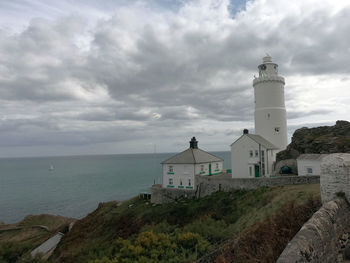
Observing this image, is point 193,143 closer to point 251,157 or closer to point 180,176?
point 180,176

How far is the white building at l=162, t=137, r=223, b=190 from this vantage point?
3291cm

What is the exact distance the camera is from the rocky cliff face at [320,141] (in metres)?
26.9

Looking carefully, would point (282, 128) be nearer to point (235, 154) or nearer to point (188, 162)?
point (235, 154)

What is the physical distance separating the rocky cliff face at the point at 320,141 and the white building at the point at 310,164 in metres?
3.53

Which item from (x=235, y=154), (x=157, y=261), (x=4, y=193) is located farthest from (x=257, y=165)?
(x=4, y=193)

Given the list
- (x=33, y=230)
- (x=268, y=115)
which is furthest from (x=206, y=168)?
(x=33, y=230)

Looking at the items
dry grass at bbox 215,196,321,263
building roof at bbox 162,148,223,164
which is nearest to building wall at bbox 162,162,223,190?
building roof at bbox 162,148,223,164

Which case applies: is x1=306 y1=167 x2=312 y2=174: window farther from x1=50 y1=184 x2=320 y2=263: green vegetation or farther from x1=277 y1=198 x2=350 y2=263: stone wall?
x1=277 y1=198 x2=350 y2=263: stone wall

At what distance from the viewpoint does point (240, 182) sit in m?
26.5

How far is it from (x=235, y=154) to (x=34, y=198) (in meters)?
65.4

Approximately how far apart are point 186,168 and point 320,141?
17.8m

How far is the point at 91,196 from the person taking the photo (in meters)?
67.4

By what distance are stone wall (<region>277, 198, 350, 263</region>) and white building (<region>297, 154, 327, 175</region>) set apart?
1871 cm

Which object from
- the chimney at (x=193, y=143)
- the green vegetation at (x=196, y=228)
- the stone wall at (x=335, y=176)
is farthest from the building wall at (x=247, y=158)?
the stone wall at (x=335, y=176)
